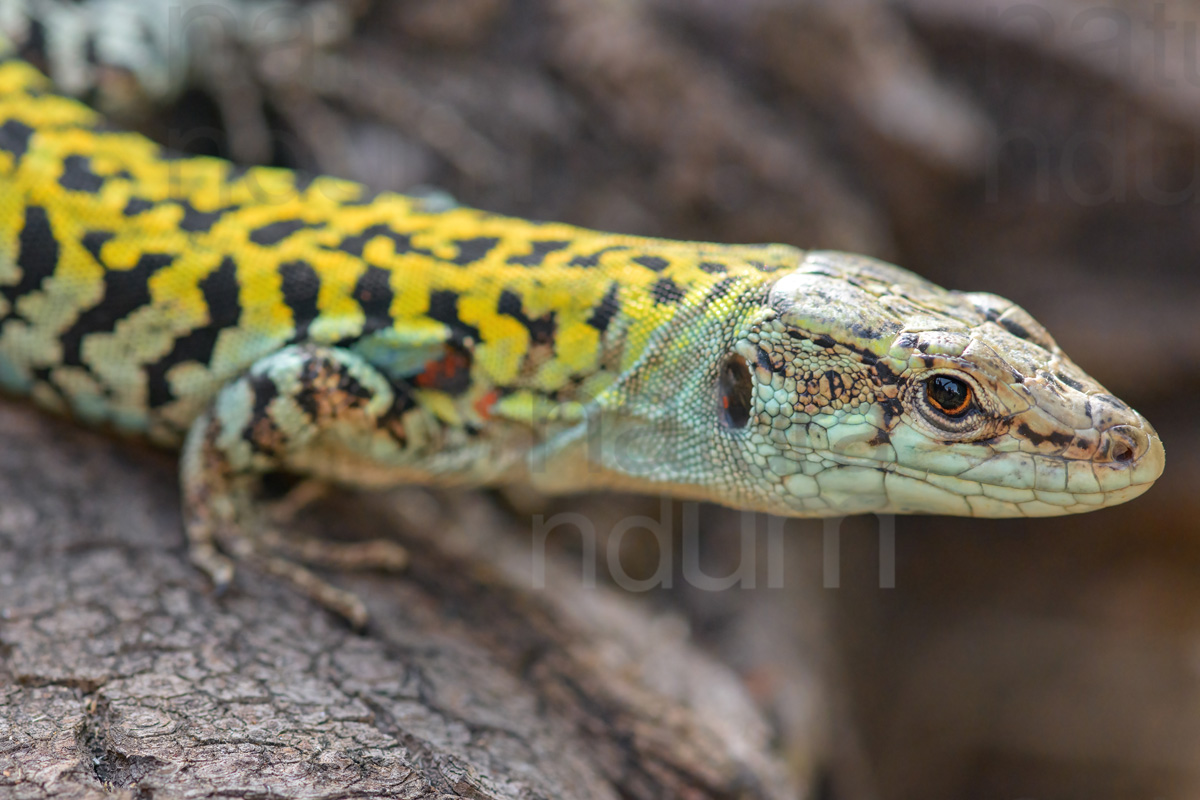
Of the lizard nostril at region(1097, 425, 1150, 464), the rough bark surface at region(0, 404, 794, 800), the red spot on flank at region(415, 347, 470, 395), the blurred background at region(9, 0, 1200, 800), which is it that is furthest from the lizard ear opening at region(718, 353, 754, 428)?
the blurred background at region(9, 0, 1200, 800)

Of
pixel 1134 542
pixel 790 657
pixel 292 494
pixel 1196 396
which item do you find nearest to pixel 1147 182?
pixel 1196 396

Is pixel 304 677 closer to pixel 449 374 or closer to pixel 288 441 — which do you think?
pixel 288 441

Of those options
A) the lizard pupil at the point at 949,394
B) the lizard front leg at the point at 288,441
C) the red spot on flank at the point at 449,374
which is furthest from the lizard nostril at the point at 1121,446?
the lizard front leg at the point at 288,441

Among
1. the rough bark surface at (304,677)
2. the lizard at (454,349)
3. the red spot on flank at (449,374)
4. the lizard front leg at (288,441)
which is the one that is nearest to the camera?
the rough bark surface at (304,677)

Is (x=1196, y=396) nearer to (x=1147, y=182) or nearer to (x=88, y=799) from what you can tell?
(x=1147, y=182)

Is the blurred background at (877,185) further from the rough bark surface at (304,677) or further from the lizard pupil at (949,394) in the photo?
Result: the lizard pupil at (949,394)

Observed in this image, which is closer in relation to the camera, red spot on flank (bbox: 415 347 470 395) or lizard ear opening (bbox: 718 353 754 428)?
lizard ear opening (bbox: 718 353 754 428)

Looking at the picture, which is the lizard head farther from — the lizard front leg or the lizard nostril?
the lizard front leg
